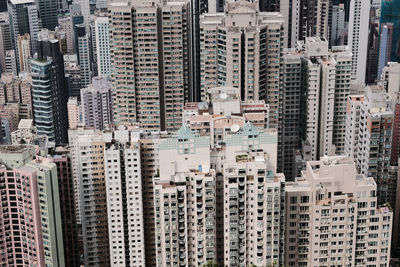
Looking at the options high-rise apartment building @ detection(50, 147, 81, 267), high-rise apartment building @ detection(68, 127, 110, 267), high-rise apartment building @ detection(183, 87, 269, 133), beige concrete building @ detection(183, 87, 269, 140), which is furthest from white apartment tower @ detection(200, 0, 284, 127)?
high-rise apartment building @ detection(50, 147, 81, 267)

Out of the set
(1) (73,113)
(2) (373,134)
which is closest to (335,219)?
(2) (373,134)

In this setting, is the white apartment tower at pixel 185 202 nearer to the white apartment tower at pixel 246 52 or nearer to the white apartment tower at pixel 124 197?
the white apartment tower at pixel 124 197

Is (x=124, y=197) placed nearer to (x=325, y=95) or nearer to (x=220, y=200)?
(x=220, y=200)

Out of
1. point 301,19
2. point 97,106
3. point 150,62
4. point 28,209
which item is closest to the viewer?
point 28,209

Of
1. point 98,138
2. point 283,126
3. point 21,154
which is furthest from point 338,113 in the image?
point 21,154

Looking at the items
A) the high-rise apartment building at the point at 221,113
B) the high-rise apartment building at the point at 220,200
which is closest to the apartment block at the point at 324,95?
the high-rise apartment building at the point at 221,113

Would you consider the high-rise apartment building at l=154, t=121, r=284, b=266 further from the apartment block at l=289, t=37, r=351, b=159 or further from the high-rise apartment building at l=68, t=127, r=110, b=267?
the apartment block at l=289, t=37, r=351, b=159
